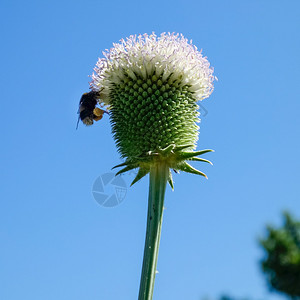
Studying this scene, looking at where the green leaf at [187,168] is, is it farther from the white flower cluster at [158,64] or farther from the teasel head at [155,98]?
the white flower cluster at [158,64]
